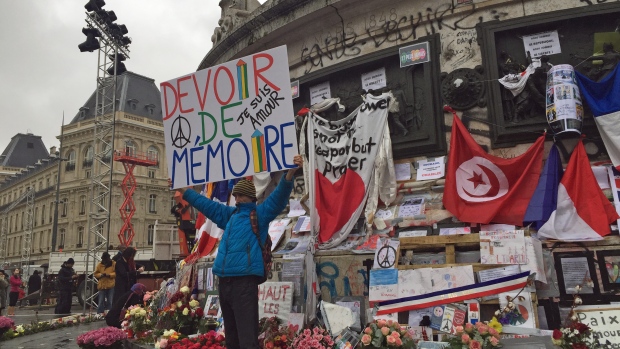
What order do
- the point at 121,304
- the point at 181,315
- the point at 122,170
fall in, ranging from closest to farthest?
the point at 181,315, the point at 121,304, the point at 122,170

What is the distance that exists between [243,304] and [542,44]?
16.4 ft

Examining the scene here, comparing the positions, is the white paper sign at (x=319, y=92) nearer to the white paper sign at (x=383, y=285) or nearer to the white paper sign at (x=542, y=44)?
the white paper sign at (x=542, y=44)

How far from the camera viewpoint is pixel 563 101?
577 centimetres

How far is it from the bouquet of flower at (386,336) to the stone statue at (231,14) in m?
6.95

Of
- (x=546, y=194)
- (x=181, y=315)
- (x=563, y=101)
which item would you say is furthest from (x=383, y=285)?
(x=563, y=101)

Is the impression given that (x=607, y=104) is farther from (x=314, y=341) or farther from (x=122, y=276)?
(x=122, y=276)

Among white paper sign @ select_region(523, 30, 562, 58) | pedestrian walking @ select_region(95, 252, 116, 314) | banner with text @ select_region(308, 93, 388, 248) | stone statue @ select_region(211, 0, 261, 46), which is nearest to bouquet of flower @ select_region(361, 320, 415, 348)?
banner with text @ select_region(308, 93, 388, 248)

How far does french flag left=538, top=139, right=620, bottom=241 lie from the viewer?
17.7 ft

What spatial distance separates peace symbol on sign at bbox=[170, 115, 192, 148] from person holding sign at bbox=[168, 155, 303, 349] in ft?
5.78

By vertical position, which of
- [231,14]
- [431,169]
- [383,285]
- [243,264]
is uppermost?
[231,14]

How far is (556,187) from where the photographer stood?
577cm

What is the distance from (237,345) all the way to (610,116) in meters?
4.76

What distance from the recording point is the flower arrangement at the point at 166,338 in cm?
555

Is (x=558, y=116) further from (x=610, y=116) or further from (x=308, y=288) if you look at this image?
(x=308, y=288)
